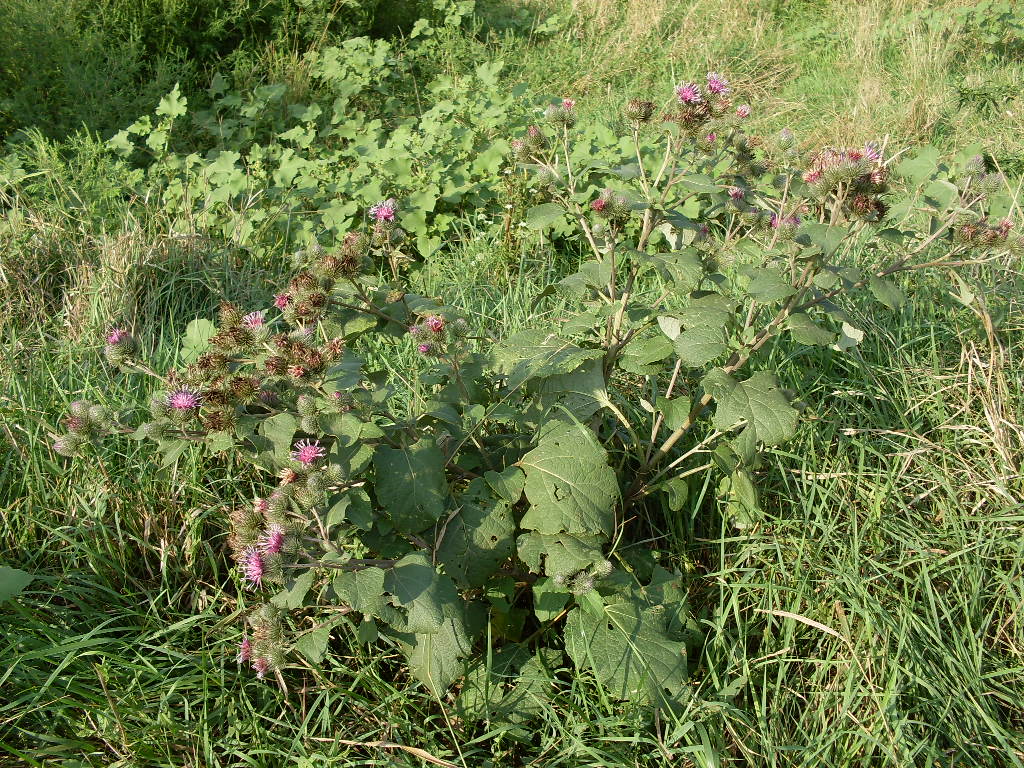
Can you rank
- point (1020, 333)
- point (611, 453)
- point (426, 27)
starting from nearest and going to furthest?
1. point (611, 453)
2. point (1020, 333)
3. point (426, 27)

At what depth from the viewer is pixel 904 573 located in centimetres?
216

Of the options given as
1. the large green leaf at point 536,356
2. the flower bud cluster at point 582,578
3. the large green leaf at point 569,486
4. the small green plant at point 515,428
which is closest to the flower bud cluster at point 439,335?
the small green plant at point 515,428

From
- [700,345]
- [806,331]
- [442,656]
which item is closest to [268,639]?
[442,656]

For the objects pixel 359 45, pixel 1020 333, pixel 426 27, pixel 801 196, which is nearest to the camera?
pixel 801 196

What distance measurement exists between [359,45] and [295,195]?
235cm

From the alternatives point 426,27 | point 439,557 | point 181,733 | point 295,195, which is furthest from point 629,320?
point 426,27

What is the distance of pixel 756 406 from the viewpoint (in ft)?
6.05

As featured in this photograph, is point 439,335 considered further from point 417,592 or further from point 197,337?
point 197,337

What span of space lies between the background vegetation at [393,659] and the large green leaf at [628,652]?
0.07 meters

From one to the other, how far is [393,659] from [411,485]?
61 cm

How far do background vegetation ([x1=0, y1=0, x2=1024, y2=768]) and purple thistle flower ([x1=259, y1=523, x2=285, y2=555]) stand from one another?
0.49m

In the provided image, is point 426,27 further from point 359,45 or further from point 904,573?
point 904,573

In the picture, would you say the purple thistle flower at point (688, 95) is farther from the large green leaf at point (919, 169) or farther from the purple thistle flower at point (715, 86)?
the large green leaf at point (919, 169)

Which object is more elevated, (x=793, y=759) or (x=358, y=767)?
(x=358, y=767)
